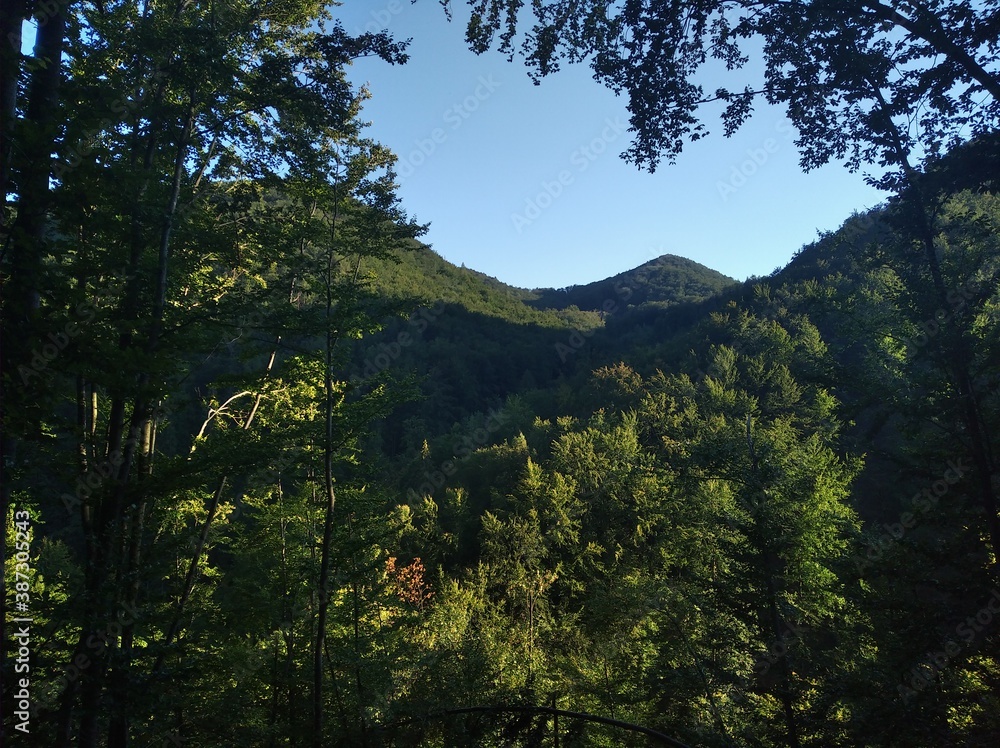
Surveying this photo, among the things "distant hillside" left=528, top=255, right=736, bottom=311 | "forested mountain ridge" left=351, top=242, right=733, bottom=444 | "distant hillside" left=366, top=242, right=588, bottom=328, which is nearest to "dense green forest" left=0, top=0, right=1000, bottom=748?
"forested mountain ridge" left=351, top=242, right=733, bottom=444

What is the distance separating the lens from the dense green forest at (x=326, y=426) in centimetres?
485

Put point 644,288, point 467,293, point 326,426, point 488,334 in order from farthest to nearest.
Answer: point 644,288
point 467,293
point 488,334
point 326,426

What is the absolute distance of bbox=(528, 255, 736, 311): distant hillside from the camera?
428 feet

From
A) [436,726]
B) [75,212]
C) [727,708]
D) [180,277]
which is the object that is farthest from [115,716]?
[727,708]

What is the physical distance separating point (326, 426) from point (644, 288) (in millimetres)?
134996

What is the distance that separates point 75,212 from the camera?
14.2ft

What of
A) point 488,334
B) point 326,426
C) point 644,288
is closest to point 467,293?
point 488,334

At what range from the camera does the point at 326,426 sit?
9352mm

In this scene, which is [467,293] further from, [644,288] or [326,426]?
[326,426]

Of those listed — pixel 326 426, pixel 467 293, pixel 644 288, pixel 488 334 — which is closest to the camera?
pixel 326 426

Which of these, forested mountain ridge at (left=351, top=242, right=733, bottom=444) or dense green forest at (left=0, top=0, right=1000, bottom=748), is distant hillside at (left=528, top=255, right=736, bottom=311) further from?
dense green forest at (left=0, top=0, right=1000, bottom=748)

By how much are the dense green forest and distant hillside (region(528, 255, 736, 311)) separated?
376ft

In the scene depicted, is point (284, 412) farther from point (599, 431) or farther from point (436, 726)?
point (599, 431)

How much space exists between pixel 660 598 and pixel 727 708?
276 cm
